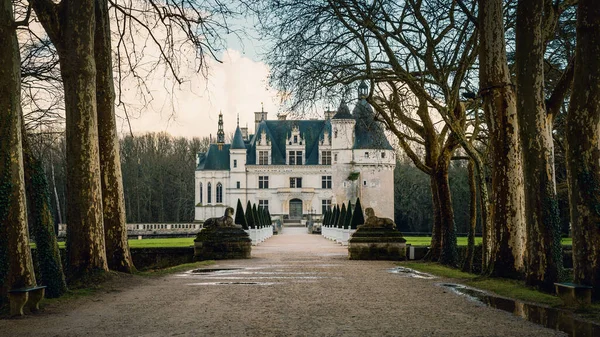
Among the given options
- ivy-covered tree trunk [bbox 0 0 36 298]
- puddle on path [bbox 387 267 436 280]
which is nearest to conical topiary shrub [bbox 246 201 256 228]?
puddle on path [bbox 387 267 436 280]

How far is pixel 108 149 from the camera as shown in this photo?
1184 centimetres

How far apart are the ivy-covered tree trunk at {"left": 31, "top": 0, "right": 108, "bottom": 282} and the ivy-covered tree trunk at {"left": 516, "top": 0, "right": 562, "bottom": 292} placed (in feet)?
20.8

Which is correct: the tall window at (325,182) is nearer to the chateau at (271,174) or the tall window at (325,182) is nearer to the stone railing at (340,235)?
the chateau at (271,174)

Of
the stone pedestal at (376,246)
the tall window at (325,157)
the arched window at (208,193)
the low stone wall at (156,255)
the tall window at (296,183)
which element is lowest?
the low stone wall at (156,255)

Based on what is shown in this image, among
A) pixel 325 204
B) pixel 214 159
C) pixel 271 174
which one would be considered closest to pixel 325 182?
pixel 325 204

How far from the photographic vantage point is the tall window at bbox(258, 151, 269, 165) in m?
67.4

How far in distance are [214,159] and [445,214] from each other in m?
52.4

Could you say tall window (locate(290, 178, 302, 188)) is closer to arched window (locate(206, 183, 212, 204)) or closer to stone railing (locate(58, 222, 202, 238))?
arched window (locate(206, 183, 212, 204))

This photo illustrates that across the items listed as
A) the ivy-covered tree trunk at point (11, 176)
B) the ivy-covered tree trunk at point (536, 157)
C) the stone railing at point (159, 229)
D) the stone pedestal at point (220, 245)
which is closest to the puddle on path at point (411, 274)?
the ivy-covered tree trunk at point (536, 157)

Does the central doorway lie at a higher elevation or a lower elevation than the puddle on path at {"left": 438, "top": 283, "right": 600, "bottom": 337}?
higher

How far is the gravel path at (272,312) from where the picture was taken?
19.5ft

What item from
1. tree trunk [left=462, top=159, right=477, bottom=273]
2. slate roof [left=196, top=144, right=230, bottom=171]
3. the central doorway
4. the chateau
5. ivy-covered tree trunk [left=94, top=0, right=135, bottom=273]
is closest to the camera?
ivy-covered tree trunk [left=94, top=0, right=135, bottom=273]

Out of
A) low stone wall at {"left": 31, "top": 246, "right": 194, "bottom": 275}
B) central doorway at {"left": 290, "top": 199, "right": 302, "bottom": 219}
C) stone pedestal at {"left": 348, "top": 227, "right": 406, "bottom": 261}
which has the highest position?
central doorway at {"left": 290, "top": 199, "right": 302, "bottom": 219}

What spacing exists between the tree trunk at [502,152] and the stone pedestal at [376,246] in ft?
25.1
